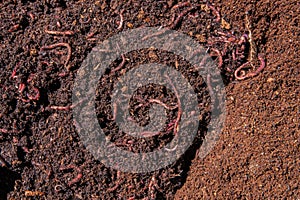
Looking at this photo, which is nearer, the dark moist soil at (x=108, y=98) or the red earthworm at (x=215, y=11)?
the dark moist soil at (x=108, y=98)

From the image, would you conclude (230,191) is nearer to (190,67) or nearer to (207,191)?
(207,191)

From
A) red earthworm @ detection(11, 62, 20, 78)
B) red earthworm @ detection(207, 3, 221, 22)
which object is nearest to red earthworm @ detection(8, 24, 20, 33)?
red earthworm @ detection(11, 62, 20, 78)

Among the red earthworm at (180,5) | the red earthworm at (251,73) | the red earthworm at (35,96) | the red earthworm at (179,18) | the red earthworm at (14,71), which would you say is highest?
the red earthworm at (14,71)

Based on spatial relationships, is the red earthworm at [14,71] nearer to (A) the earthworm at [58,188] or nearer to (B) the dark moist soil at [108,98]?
(B) the dark moist soil at [108,98]

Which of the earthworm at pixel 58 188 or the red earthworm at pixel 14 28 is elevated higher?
the red earthworm at pixel 14 28

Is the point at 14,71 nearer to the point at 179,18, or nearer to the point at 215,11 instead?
the point at 179,18

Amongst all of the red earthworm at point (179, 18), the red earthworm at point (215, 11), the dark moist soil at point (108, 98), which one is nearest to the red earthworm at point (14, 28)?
the dark moist soil at point (108, 98)

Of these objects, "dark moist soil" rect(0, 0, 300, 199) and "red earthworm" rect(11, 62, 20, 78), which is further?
"red earthworm" rect(11, 62, 20, 78)

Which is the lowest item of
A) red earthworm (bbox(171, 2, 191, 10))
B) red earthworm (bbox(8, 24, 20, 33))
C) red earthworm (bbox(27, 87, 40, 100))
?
red earthworm (bbox(171, 2, 191, 10))

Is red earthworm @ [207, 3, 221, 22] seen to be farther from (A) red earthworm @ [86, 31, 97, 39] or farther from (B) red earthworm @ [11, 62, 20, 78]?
(B) red earthworm @ [11, 62, 20, 78]
